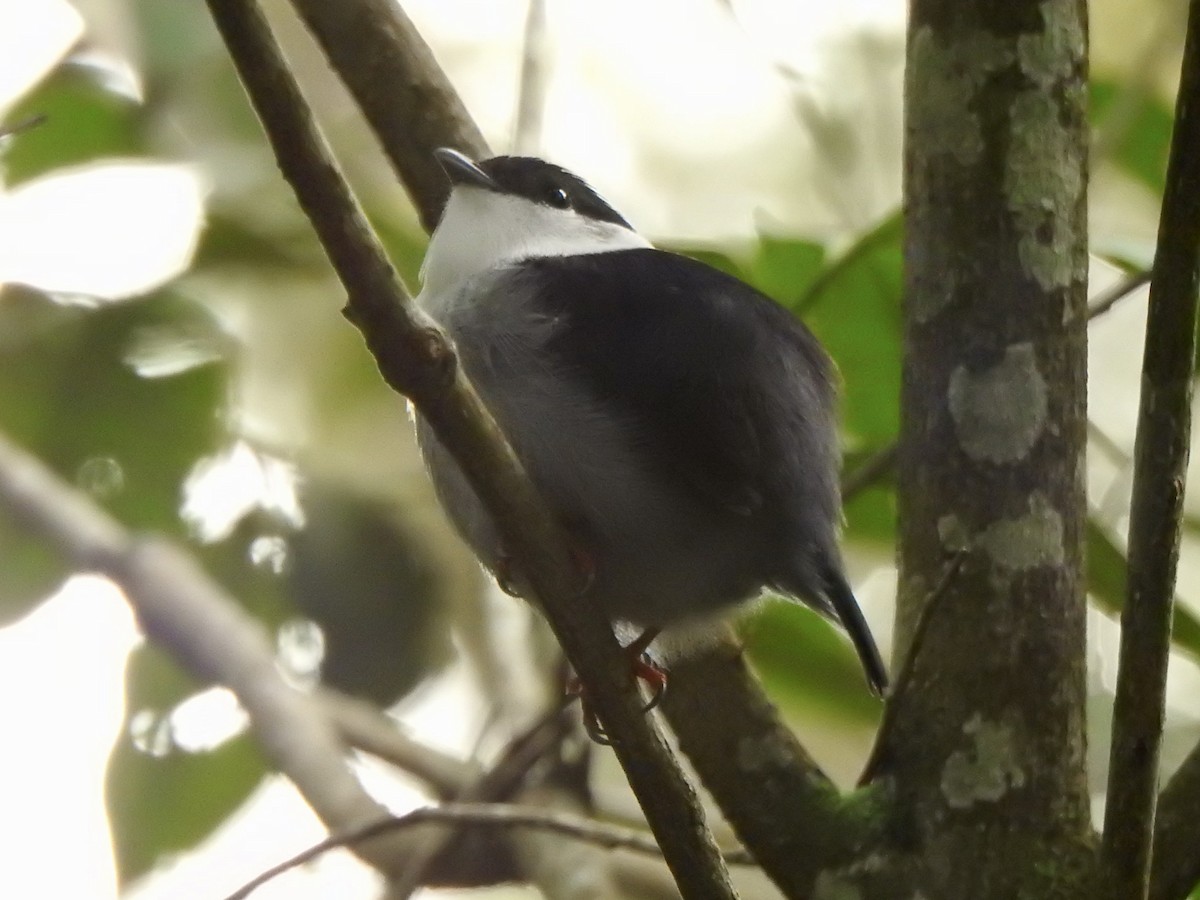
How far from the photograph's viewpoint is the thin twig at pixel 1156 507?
5.41 feet

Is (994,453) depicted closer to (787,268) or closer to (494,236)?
(787,268)

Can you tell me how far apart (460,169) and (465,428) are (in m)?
1.40

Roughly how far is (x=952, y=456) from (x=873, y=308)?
1.12m

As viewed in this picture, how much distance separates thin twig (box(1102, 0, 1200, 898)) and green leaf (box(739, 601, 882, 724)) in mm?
1612

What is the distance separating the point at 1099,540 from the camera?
2.89 metres

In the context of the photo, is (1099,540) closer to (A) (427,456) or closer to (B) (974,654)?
(B) (974,654)

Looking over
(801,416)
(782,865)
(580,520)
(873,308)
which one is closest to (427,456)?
(580,520)

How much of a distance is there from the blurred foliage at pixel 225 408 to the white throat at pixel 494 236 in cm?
27

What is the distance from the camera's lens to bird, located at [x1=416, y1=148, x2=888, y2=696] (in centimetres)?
245

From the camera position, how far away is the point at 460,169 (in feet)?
10.1

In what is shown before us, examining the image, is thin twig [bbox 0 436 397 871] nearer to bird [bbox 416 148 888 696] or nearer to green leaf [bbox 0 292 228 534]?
green leaf [bbox 0 292 228 534]

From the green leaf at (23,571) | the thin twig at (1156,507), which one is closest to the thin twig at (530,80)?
the green leaf at (23,571)

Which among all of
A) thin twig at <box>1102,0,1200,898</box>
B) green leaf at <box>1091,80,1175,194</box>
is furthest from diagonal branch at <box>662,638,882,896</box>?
green leaf at <box>1091,80,1175,194</box>

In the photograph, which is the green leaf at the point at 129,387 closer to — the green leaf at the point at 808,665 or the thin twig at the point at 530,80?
the thin twig at the point at 530,80
